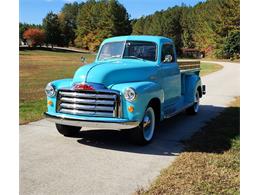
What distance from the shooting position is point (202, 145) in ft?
20.4

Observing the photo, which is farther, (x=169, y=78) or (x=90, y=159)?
(x=169, y=78)

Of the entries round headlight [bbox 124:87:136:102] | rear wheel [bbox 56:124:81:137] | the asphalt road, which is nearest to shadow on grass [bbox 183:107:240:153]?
the asphalt road

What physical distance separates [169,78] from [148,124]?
4.53ft

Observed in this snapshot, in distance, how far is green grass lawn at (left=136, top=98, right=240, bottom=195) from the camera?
4309mm

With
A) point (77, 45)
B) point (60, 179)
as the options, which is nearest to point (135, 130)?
point (60, 179)

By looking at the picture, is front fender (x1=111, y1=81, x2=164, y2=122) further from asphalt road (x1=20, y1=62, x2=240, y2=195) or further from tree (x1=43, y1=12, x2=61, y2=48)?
tree (x1=43, y1=12, x2=61, y2=48)

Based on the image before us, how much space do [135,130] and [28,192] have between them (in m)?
2.22

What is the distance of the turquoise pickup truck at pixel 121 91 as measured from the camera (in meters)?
5.74

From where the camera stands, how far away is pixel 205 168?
5.03 meters

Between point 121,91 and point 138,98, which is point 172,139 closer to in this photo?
point 138,98

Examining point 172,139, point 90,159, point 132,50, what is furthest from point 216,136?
point 90,159

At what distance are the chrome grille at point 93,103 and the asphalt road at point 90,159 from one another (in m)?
0.58
